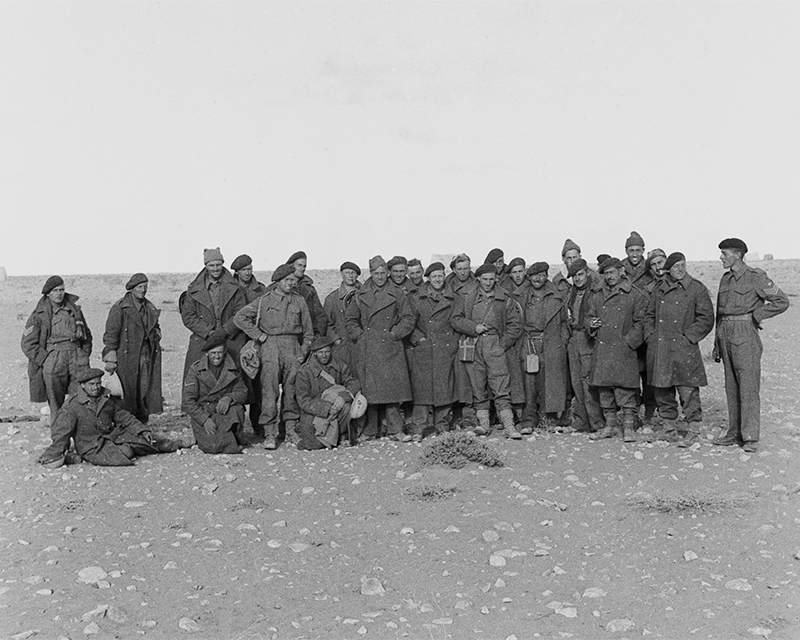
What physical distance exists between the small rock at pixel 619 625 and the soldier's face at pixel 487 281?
5.34 meters

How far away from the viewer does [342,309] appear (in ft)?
34.9

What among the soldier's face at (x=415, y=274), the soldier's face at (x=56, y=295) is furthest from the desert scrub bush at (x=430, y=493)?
the soldier's face at (x=56, y=295)

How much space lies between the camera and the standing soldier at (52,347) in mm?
9719

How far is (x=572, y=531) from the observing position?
6.37 metres

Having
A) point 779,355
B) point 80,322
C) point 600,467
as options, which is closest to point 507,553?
point 600,467

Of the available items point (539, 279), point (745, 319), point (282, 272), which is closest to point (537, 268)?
point (539, 279)

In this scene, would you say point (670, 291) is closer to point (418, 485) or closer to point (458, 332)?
point (458, 332)

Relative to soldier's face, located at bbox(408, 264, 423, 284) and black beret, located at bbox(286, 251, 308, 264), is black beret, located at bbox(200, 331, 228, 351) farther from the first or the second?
soldier's face, located at bbox(408, 264, 423, 284)

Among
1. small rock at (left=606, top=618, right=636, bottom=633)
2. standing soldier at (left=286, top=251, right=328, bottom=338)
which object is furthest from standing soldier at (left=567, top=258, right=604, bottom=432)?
small rock at (left=606, top=618, right=636, bottom=633)

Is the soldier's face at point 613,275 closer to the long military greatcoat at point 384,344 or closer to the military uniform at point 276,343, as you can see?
the long military greatcoat at point 384,344

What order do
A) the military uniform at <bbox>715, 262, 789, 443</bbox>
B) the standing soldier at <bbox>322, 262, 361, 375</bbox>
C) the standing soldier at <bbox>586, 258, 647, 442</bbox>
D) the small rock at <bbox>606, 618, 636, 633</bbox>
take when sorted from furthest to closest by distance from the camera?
the standing soldier at <bbox>322, 262, 361, 375</bbox>
the standing soldier at <bbox>586, 258, 647, 442</bbox>
the military uniform at <bbox>715, 262, 789, 443</bbox>
the small rock at <bbox>606, 618, 636, 633</bbox>

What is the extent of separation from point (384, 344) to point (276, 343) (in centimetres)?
134

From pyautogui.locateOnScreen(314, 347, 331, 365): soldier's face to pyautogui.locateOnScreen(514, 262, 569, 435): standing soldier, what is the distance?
242cm

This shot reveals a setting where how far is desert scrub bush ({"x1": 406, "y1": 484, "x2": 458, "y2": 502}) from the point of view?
285 inches
